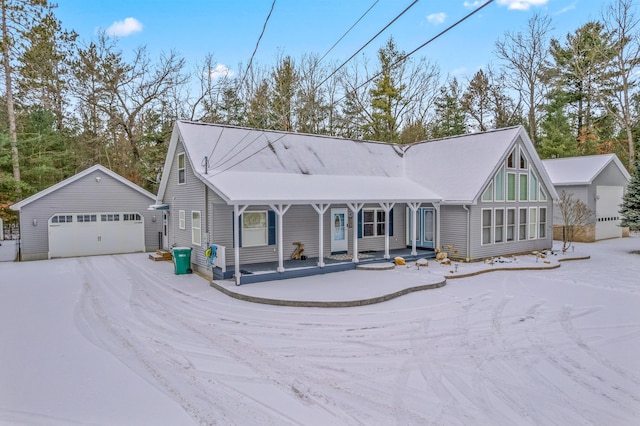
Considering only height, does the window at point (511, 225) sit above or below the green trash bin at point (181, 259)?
above

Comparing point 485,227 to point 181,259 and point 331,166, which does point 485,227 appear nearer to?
point 331,166

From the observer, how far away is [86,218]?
53.6ft

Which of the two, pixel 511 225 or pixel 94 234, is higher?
pixel 511 225

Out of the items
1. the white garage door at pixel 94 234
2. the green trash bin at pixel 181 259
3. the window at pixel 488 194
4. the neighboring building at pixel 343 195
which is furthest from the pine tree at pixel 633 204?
the white garage door at pixel 94 234

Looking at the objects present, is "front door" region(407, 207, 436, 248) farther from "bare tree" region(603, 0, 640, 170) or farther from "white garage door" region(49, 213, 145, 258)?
"bare tree" region(603, 0, 640, 170)

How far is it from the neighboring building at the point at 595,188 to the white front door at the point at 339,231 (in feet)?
43.5

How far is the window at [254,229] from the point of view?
1177 cm

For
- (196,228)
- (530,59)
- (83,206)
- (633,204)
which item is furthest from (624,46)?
(83,206)

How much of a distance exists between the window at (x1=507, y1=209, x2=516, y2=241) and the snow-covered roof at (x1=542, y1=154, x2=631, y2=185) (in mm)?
7097

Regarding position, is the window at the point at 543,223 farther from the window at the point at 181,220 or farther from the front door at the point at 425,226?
the window at the point at 181,220

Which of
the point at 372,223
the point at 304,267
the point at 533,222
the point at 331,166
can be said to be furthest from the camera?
the point at 533,222

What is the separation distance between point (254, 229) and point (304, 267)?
83.2 inches

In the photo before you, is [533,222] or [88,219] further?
[88,219]

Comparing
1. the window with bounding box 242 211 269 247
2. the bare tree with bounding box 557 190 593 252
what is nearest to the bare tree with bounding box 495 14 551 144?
the bare tree with bounding box 557 190 593 252
